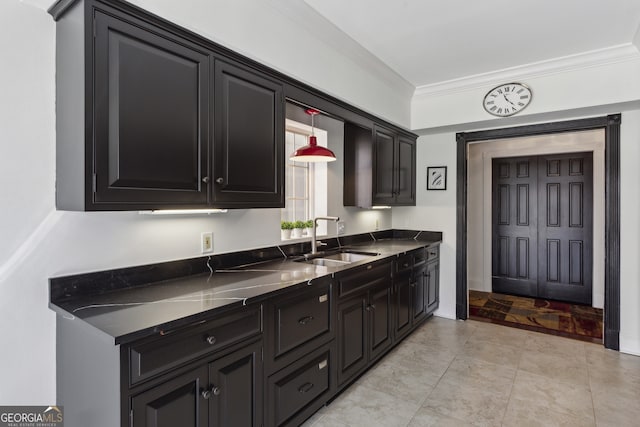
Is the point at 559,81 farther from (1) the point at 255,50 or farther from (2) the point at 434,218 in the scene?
(1) the point at 255,50

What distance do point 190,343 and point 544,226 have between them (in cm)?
514

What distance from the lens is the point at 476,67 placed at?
3.39 metres

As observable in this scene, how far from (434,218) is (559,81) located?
6.11 ft

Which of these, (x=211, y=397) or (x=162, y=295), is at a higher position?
(x=162, y=295)

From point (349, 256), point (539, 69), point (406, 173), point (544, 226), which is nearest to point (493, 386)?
point (349, 256)

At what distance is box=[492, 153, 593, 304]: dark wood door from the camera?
4785 millimetres

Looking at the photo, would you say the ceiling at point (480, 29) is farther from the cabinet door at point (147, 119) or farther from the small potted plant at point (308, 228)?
the small potted plant at point (308, 228)

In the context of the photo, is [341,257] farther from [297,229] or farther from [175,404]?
[175,404]

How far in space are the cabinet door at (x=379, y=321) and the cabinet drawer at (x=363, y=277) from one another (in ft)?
0.31

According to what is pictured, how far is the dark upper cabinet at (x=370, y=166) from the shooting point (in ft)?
11.4

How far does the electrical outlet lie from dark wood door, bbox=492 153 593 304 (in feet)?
14.9

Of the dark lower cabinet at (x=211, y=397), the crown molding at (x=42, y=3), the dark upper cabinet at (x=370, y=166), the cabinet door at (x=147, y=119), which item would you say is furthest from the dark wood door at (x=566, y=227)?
the crown molding at (x=42, y=3)

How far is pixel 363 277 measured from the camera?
8.84ft

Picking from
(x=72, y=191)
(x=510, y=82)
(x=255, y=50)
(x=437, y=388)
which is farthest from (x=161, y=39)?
(x=510, y=82)
